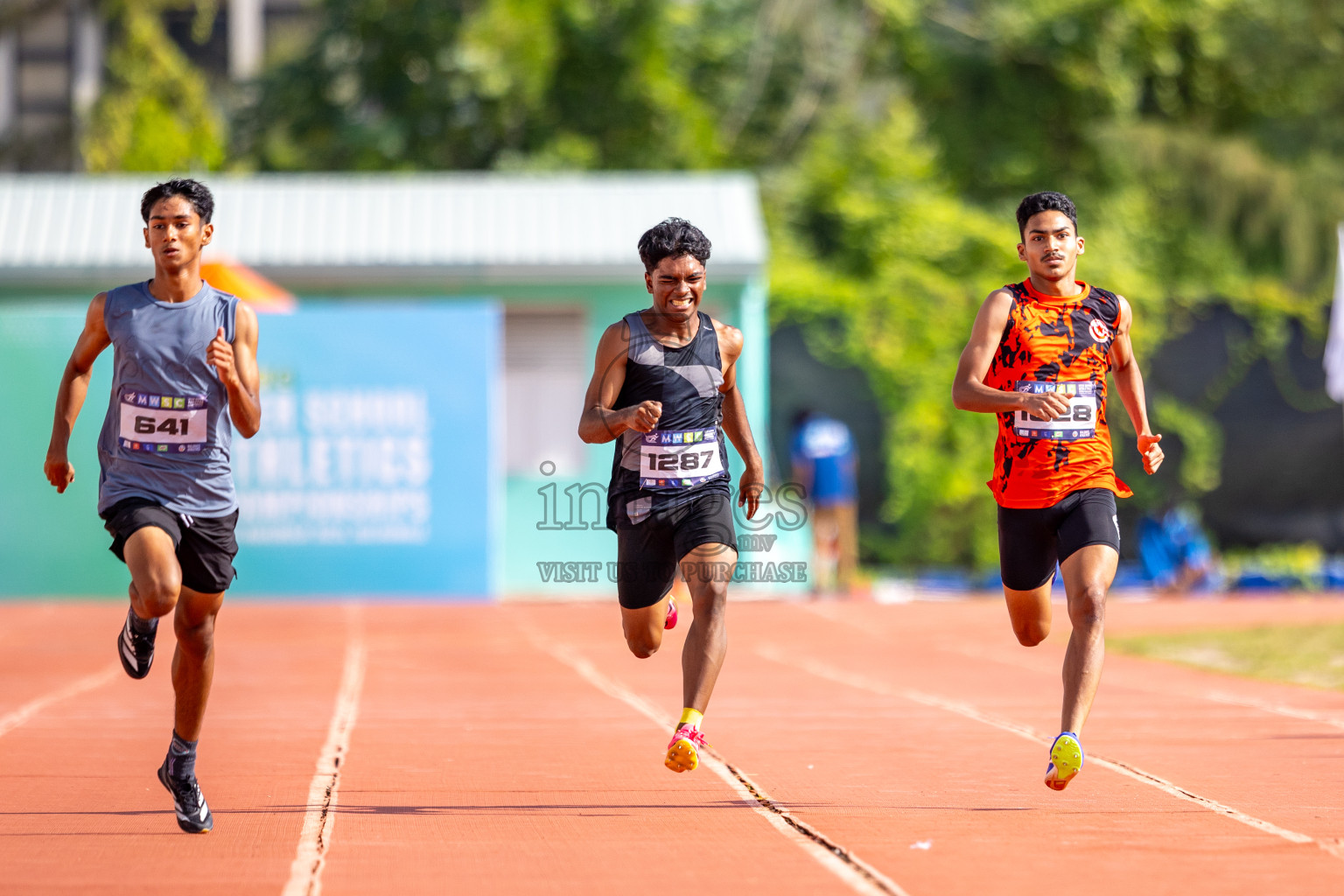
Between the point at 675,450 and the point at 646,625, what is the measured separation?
2.31 ft

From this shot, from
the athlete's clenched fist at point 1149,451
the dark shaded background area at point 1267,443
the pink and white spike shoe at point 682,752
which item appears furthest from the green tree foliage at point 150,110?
the pink and white spike shoe at point 682,752

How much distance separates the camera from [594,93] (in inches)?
1231

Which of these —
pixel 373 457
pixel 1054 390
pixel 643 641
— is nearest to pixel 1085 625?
pixel 1054 390

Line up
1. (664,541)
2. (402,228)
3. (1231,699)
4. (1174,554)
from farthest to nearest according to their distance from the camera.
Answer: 1. (402,228)
2. (1174,554)
3. (1231,699)
4. (664,541)

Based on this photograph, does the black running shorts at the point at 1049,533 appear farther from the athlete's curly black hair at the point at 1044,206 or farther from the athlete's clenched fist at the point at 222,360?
the athlete's clenched fist at the point at 222,360

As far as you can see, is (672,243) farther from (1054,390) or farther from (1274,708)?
(1274,708)

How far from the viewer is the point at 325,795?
657 cm

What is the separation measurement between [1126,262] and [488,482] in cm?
1484

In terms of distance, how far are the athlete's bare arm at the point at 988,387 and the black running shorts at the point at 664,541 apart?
0.95m

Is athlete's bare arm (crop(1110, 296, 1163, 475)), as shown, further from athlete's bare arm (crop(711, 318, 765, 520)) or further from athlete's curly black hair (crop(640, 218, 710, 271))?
athlete's curly black hair (crop(640, 218, 710, 271))

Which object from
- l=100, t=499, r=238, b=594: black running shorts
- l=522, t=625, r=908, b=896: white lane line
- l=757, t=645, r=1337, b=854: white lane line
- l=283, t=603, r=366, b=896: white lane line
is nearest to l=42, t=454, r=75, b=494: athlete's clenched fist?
l=100, t=499, r=238, b=594: black running shorts

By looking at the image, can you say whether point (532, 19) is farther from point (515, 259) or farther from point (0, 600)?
point (0, 600)

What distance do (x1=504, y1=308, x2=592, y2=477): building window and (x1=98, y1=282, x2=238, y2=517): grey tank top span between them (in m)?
12.6

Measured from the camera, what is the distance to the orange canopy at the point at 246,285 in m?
16.8
